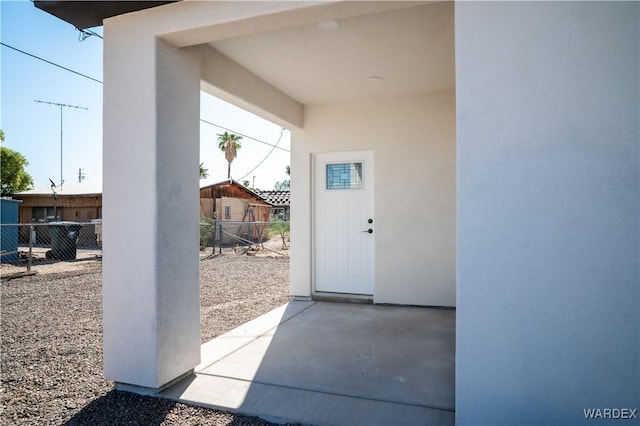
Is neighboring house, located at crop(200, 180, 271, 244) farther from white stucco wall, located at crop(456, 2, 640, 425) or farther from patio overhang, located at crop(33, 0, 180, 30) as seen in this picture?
white stucco wall, located at crop(456, 2, 640, 425)

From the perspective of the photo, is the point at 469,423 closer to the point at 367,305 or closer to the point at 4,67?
the point at 367,305

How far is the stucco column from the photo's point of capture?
3254mm

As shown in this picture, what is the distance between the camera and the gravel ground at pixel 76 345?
9.59 feet

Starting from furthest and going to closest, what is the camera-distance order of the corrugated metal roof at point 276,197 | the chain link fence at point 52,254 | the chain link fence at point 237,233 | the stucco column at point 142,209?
the corrugated metal roof at point 276,197, the chain link fence at point 237,233, the chain link fence at point 52,254, the stucco column at point 142,209

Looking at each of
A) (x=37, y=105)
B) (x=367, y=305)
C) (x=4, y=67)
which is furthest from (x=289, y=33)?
(x=37, y=105)

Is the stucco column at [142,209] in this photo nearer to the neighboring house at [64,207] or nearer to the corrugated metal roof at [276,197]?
the neighboring house at [64,207]

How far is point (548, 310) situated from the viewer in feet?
7.68

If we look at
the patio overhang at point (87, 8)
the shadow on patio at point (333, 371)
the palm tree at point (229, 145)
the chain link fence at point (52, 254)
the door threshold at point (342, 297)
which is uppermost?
the palm tree at point (229, 145)

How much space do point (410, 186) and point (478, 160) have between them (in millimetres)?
3740

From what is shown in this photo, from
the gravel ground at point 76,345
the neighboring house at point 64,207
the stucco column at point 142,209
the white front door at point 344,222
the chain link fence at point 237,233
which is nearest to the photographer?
the gravel ground at point 76,345

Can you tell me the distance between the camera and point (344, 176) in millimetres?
6738

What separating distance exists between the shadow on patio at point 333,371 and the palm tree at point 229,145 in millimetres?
24307

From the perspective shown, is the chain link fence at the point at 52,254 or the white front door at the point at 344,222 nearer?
the white front door at the point at 344,222

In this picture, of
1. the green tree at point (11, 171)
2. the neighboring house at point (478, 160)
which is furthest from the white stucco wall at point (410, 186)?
the green tree at point (11, 171)
